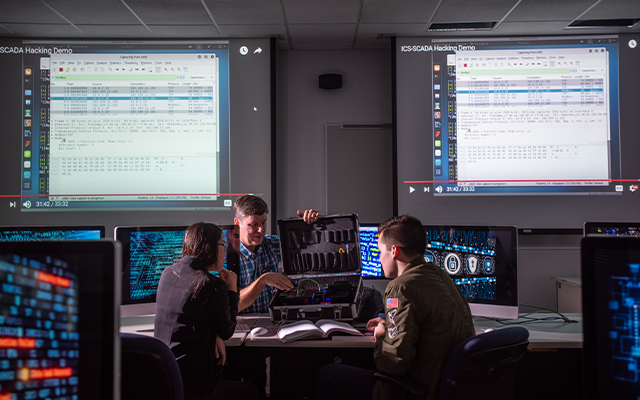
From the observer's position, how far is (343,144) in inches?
134

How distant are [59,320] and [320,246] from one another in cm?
160

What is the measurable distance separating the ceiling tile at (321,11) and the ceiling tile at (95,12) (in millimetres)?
1206

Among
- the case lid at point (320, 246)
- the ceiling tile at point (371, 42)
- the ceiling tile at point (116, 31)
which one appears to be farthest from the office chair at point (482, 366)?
the ceiling tile at point (116, 31)

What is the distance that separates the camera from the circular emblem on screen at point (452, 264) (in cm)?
195

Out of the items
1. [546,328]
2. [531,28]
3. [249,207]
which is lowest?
[546,328]

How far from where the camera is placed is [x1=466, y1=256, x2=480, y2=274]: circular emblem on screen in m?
1.92

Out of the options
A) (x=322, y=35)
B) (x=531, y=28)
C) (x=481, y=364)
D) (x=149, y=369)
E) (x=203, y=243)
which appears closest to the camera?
(x=149, y=369)

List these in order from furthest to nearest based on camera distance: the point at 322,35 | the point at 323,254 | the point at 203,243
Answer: the point at 322,35
the point at 323,254
the point at 203,243

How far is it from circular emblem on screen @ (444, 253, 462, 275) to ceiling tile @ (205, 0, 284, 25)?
2.06 metres

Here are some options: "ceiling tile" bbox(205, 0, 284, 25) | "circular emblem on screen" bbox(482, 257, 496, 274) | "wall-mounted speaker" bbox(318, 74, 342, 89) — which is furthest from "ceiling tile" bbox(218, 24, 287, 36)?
"circular emblem on screen" bbox(482, 257, 496, 274)

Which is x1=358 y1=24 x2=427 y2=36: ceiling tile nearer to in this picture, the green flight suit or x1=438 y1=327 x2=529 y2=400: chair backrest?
the green flight suit

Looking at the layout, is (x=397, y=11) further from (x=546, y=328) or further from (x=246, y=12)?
(x=546, y=328)

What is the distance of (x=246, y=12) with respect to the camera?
110 inches

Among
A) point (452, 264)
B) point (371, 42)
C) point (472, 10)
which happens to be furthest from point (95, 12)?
point (452, 264)
